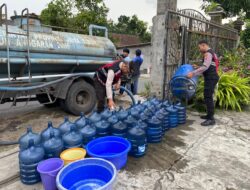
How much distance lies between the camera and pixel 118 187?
94.3 inches

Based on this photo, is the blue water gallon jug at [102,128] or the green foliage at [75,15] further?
the green foliage at [75,15]

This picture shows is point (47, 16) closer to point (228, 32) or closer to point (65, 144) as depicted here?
point (228, 32)

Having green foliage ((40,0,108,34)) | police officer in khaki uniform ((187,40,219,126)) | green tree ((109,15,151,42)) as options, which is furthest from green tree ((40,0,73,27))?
green tree ((109,15,151,42))

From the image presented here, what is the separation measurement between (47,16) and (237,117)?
12.4 metres

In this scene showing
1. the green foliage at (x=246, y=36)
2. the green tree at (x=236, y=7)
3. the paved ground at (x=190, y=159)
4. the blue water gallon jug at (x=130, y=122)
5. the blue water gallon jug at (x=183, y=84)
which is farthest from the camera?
the green tree at (x=236, y=7)

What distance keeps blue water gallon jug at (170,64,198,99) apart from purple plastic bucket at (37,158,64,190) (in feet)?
10.5

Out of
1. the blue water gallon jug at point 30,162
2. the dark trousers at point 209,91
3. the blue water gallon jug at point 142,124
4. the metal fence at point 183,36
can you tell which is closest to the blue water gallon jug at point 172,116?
the dark trousers at point 209,91

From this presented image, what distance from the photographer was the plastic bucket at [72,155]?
8.02ft

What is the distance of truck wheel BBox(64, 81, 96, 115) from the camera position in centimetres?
504

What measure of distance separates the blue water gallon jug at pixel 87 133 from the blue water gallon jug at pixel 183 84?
255 centimetres

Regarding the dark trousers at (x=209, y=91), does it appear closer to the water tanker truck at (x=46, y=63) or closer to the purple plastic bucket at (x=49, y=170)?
the water tanker truck at (x=46, y=63)

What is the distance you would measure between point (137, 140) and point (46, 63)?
2783mm

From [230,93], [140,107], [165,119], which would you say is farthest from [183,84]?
[230,93]

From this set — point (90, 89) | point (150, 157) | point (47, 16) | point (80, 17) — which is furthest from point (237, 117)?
point (47, 16)
